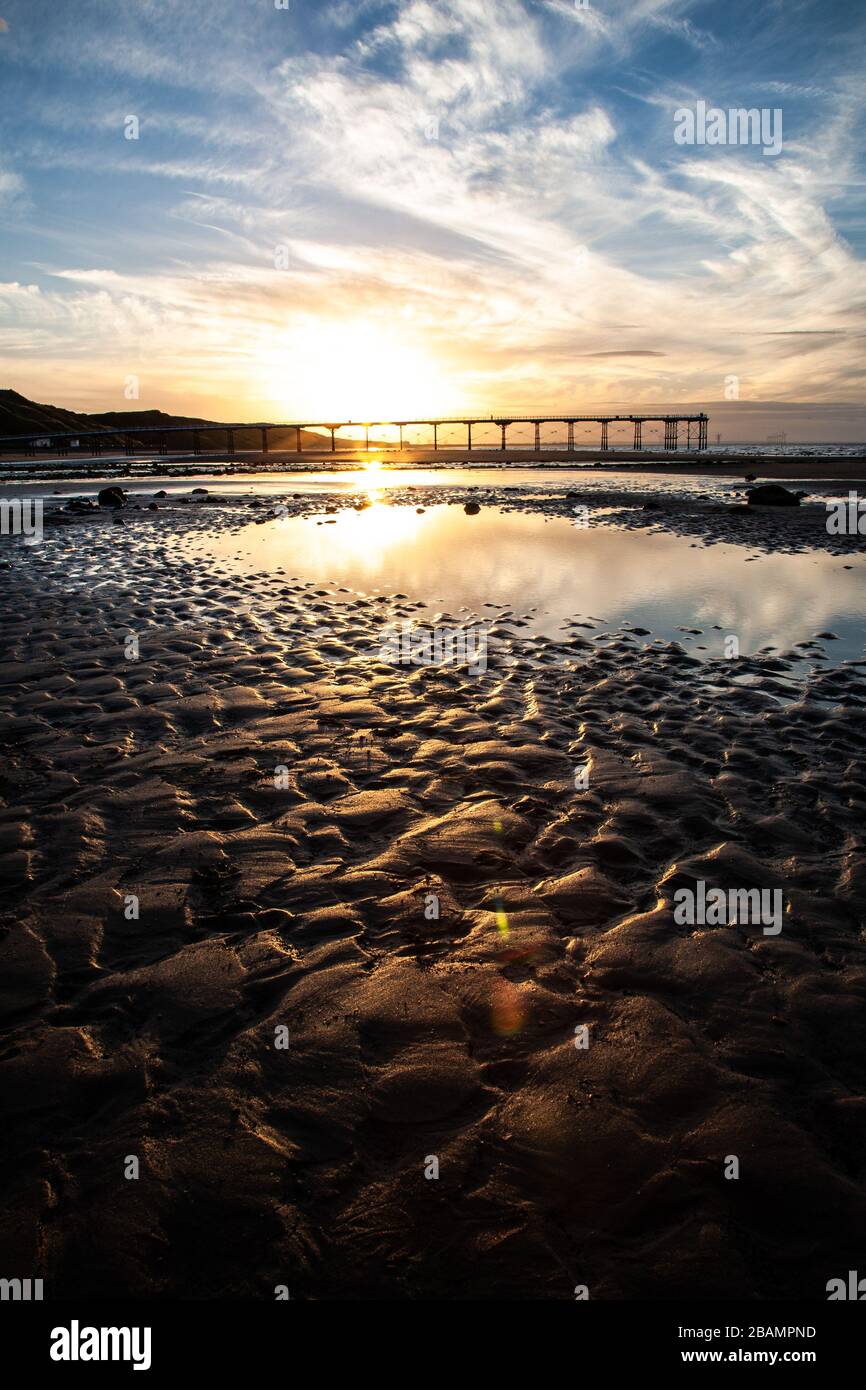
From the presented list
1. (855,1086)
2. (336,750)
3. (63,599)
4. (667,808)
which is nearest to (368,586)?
(63,599)

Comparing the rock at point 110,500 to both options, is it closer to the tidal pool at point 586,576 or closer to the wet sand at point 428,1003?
the tidal pool at point 586,576

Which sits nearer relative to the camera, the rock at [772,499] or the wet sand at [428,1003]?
the wet sand at [428,1003]

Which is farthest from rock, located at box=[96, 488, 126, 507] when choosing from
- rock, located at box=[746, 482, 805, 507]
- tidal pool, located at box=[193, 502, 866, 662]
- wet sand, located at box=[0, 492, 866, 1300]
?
wet sand, located at box=[0, 492, 866, 1300]

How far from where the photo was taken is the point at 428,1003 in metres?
3.64

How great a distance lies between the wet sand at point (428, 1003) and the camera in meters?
2.54

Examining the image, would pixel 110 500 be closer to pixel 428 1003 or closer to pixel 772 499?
pixel 772 499

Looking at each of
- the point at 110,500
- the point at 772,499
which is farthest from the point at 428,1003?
the point at 110,500

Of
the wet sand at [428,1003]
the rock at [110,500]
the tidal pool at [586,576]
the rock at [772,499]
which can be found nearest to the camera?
the wet sand at [428,1003]

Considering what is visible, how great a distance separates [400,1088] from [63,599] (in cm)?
1283

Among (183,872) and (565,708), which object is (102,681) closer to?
(183,872)

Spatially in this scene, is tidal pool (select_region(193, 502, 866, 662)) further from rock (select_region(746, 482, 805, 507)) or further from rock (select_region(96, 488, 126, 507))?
rock (select_region(96, 488, 126, 507))

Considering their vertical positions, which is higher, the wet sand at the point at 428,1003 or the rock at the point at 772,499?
the rock at the point at 772,499

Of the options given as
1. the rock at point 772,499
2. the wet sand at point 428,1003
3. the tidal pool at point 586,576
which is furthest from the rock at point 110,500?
the wet sand at point 428,1003

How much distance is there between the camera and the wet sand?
254 cm
